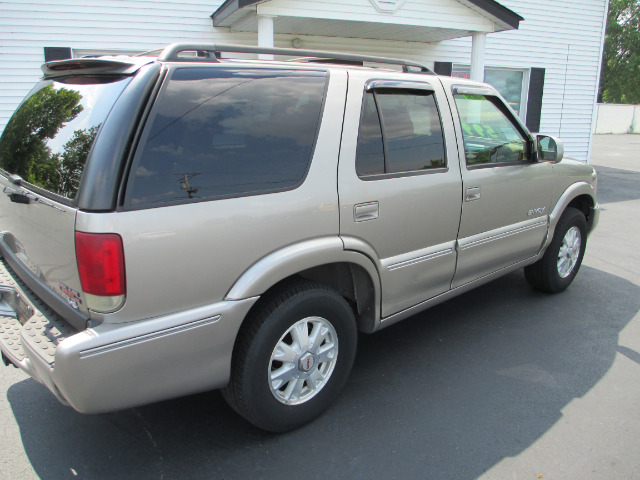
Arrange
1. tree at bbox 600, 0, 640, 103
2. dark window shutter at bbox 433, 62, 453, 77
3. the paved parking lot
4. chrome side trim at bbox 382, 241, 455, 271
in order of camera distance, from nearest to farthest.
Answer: the paved parking lot < chrome side trim at bbox 382, 241, 455, 271 < dark window shutter at bbox 433, 62, 453, 77 < tree at bbox 600, 0, 640, 103

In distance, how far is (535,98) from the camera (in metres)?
12.4

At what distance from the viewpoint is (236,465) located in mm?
2490

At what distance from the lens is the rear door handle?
8.87 feet

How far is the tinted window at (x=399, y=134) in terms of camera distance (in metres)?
2.83

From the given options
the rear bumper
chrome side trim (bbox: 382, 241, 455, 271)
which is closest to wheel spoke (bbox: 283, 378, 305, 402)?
the rear bumper

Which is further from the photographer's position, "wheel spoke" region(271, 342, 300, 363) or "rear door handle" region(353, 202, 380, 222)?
"rear door handle" region(353, 202, 380, 222)

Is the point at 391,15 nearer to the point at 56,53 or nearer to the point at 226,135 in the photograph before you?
the point at 56,53

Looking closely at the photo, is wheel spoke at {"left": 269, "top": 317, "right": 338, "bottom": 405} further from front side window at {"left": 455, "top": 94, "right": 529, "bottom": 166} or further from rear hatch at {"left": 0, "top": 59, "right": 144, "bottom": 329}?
front side window at {"left": 455, "top": 94, "right": 529, "bottom": 166}

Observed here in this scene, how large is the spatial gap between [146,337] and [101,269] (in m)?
0.33

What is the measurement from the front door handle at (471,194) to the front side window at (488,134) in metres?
A: 0.17

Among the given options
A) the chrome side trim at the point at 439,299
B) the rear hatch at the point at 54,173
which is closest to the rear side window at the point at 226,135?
the rear hatch at the point at 54,173

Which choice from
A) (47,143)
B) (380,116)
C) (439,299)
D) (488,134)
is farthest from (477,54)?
(47,143)

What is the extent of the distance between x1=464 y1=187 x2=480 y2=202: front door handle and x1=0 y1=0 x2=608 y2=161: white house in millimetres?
5475

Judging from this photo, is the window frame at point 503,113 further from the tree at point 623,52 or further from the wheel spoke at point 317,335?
the tree at point 623,52
